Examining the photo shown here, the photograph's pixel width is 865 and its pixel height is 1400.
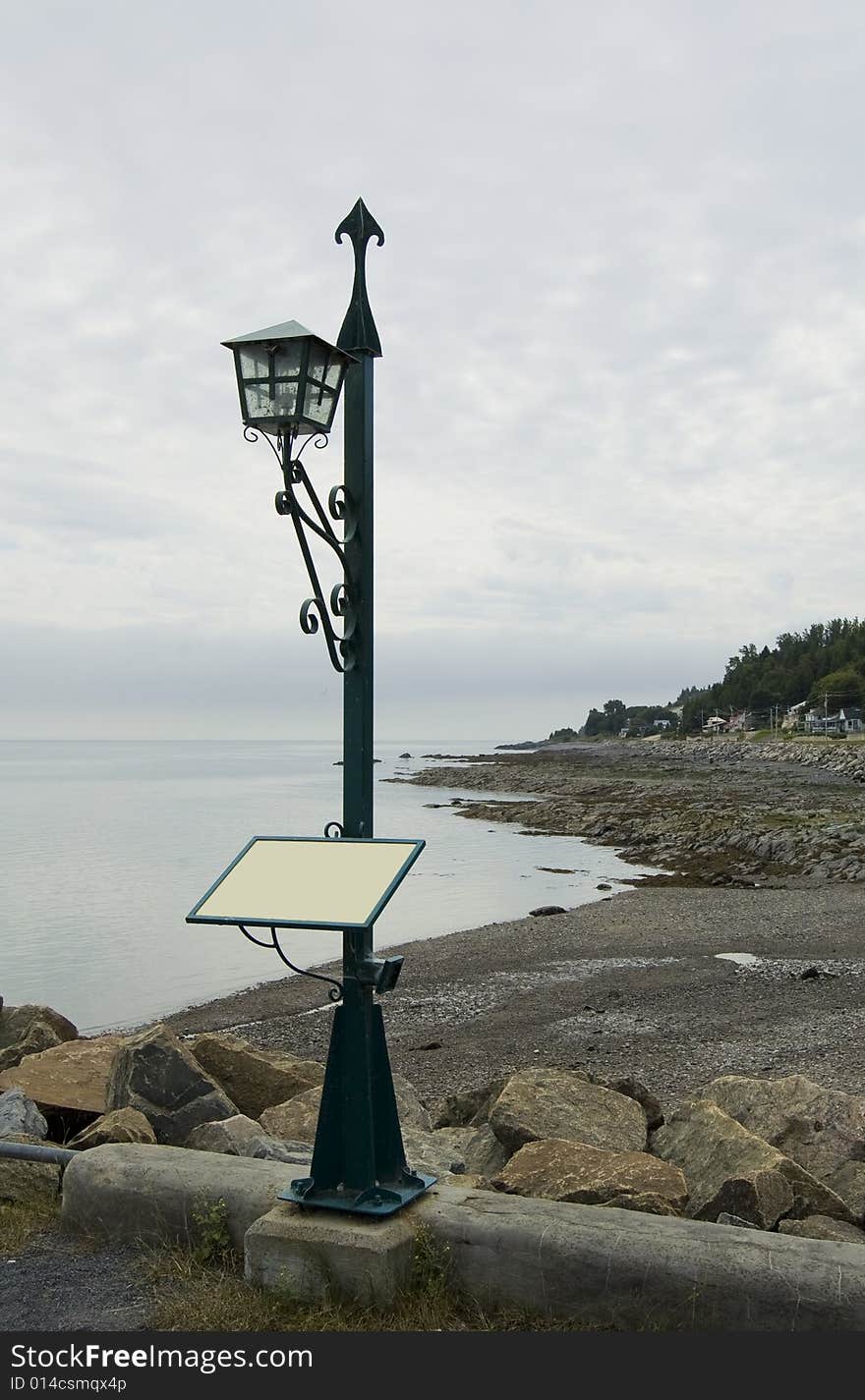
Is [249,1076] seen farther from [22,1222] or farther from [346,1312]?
[346,1312]

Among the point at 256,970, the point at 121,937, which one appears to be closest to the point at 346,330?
the point at 256,970

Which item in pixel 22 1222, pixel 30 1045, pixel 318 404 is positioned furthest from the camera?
pixel 30 1045

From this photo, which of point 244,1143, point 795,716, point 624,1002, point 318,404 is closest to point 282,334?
point 318,404

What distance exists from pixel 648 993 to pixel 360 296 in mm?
12368

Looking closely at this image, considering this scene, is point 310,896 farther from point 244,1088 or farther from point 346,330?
point 244,1088

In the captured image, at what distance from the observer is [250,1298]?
13.7ft

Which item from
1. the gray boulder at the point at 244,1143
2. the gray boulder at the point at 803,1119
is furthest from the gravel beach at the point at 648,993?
the gray boulder at the point at 244,1143

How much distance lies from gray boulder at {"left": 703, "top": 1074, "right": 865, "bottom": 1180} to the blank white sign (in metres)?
3.37

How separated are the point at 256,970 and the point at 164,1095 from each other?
44.1ft

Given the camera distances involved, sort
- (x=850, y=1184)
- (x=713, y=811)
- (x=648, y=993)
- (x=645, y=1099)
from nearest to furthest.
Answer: (x=850, y=1184)
(x=645, y=1099)
(x=648, y=993)
(x=713, y=811)

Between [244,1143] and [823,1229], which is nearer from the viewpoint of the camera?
[823,1229]

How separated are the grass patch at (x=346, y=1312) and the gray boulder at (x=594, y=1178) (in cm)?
89

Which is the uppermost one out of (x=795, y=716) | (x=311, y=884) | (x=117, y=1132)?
(x=795, y=716)

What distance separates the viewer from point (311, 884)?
445 centimetres
